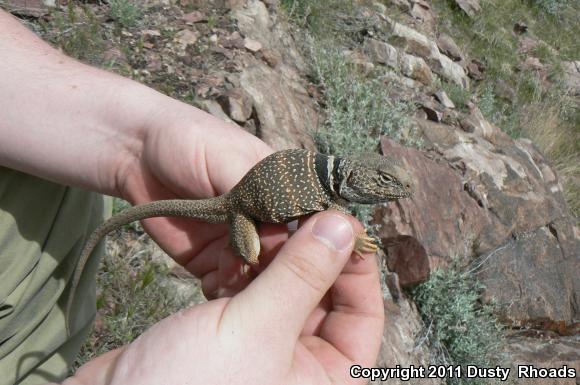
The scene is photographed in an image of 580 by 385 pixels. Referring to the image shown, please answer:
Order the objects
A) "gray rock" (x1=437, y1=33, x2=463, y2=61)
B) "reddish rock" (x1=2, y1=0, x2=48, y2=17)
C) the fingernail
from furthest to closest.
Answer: "gray rock" (x1=437, y1=33, x2=463, y2=61) → "reddish rock" (x1=2, y1=0, x2=48, y2=17) → the fingernail

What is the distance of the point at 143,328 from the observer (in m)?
3.49

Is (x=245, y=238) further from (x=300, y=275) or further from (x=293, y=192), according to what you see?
(x=300, y=275)

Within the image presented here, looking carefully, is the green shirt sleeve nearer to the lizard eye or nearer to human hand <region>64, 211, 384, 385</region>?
human hand <region>64, 211, 384, 385</region>

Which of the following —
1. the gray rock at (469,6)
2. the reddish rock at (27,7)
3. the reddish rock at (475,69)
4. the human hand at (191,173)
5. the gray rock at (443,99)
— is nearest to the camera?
the human hand at (191,173)

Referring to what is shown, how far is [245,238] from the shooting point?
2.51 meters

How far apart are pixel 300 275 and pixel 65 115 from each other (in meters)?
1.62

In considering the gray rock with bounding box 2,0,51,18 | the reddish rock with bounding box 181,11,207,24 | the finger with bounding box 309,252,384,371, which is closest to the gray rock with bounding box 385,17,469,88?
the reddish rock with bounding box 181,11,207,24

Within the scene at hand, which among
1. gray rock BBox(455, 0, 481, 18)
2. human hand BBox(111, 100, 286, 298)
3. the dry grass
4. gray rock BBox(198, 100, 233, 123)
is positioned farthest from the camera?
gray rock BBox(455, 0, 481, 18)

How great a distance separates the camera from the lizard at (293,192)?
7.73 feet

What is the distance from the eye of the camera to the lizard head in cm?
242

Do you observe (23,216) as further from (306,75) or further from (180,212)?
(306,75)

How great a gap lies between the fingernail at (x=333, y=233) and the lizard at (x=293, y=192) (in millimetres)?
357

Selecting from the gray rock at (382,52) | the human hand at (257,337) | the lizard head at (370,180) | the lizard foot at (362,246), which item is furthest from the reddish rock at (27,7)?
the gray rock at (382,52)

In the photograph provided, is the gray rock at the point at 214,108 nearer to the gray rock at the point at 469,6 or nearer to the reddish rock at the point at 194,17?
the reddish rock at the point at 194,17
